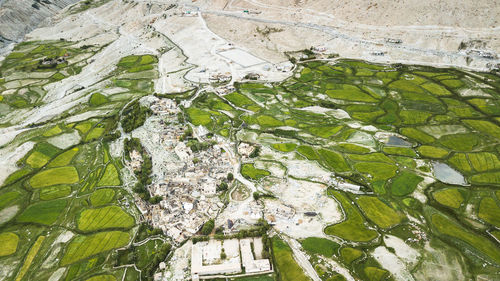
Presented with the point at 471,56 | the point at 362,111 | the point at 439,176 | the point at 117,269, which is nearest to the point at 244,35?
the point at 362,111

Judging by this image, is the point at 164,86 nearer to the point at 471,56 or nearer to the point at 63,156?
the point at 63,156

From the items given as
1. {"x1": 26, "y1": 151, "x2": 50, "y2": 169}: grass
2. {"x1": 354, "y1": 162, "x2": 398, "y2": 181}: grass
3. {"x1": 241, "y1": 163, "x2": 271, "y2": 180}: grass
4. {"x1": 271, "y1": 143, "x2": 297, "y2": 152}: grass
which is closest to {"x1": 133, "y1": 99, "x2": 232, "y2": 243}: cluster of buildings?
{"x1": 241, "y1": 163, "x2": 271, "y2": 180}: grass

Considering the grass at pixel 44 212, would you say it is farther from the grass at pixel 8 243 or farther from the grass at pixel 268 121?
the grass at pixel 268 121

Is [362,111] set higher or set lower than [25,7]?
lower

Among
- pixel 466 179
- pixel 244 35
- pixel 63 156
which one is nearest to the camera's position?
pixel 466 179

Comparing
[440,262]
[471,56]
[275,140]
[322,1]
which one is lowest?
[440,262]

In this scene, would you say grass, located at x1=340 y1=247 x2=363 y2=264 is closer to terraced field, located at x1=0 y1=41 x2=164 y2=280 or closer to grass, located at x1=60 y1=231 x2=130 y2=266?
terraced field, located at x1=0 y1=41 x2=164 y2=280

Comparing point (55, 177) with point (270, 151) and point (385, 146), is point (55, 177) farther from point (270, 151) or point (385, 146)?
point (385, 146)

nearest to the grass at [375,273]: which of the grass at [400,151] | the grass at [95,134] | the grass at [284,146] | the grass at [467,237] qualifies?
the grass at [467,237]
